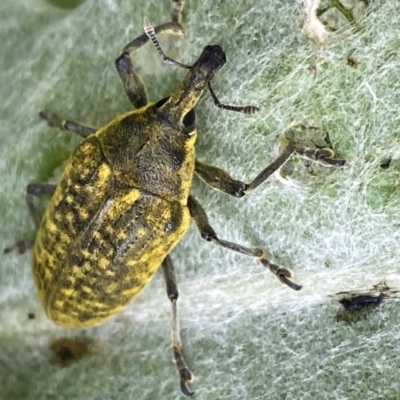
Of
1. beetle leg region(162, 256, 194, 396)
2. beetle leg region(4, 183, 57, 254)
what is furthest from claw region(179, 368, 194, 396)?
beetle leg region(4, 183, 57, 254)

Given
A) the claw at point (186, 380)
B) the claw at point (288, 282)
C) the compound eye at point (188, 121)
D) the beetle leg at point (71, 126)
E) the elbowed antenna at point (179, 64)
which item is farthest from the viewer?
the beetle leg at point (71, 126)

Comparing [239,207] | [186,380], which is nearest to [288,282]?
[239,207]

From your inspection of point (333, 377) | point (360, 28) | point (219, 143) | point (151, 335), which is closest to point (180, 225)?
point (219, 143)

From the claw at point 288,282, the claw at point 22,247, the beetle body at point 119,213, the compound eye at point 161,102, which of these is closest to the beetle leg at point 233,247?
the claw at point 288,282

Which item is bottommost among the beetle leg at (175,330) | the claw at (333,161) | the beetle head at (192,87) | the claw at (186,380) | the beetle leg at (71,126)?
the claw at (186,380)

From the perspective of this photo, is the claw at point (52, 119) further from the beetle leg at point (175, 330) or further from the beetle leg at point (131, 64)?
the beetle leg at point (175, 330)

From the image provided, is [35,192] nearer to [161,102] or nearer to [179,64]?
[161,102]

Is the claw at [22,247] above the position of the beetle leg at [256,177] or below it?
above
